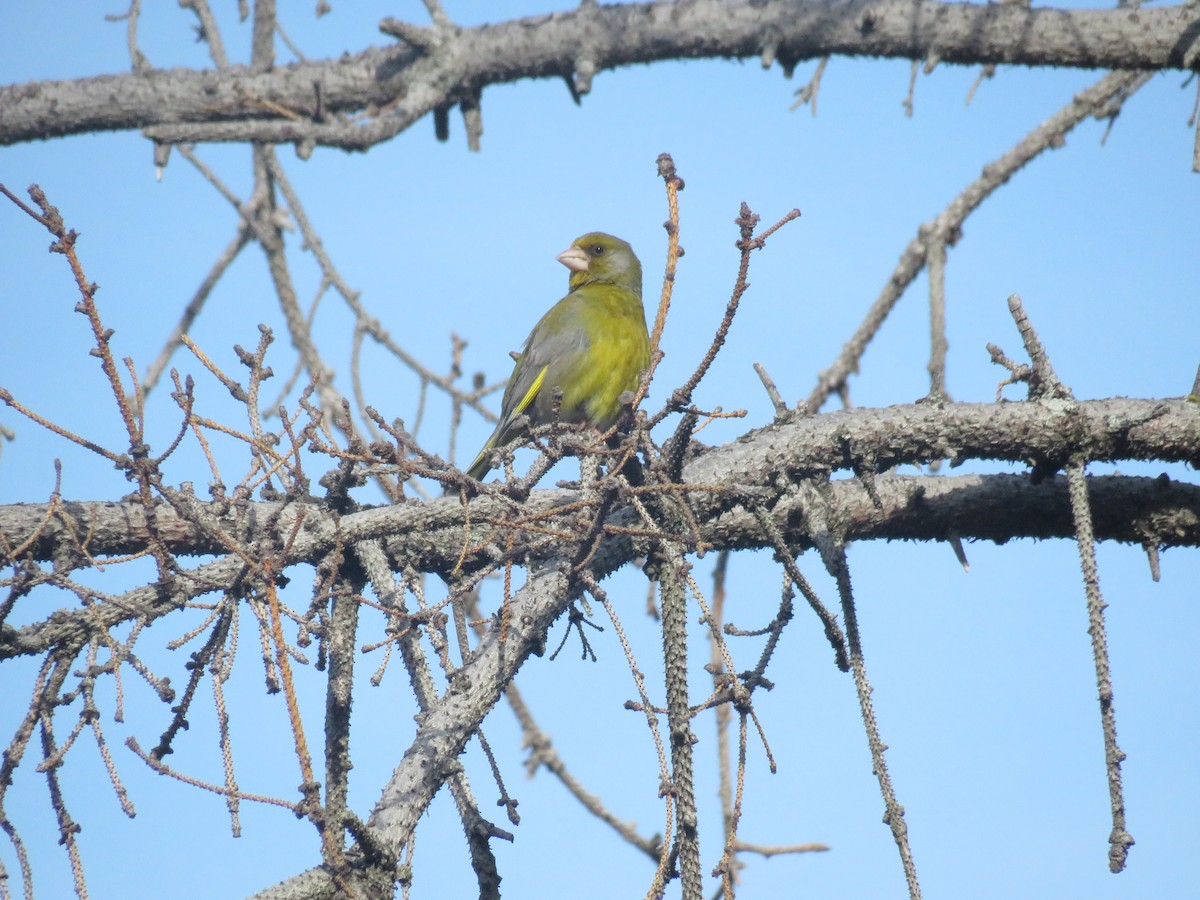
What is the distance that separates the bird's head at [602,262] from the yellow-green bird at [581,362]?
0.24 metres

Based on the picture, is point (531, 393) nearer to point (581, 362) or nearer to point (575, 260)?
point (581, 362)

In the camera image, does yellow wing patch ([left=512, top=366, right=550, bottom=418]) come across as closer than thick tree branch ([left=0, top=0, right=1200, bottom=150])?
No

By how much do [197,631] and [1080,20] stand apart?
3.89 m

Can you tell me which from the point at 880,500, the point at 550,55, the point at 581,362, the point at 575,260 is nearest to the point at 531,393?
the point at 581,362

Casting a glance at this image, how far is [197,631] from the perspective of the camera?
109 inches

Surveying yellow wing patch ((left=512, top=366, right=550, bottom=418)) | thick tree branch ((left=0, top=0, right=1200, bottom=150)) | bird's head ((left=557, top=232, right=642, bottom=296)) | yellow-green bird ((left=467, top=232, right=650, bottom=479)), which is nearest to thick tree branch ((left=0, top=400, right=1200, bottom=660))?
thick tree branch ((left=0, top=0, right=1200, bottom=150))

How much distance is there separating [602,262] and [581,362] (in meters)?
1.41

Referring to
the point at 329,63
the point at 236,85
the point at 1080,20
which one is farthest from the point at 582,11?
the point at 1080,20

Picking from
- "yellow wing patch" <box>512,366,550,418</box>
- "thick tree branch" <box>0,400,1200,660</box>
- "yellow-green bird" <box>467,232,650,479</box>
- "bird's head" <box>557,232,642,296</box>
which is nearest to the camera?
"thick tree branch" <box>0,400,1200,660</box>

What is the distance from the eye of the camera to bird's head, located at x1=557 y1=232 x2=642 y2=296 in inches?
289

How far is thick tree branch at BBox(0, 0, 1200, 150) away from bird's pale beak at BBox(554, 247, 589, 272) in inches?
84.1

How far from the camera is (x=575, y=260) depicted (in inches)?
291

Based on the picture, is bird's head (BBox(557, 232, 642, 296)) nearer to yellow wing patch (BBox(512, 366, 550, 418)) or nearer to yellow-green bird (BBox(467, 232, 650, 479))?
yellow-green bird (BBox(467, 232, 650, 479))

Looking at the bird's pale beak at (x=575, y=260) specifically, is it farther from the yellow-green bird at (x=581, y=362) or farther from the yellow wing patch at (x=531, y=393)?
the yellow wing patch at (x=531, y=393)
